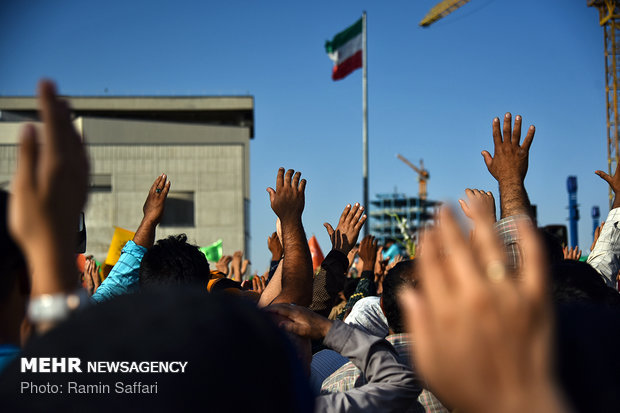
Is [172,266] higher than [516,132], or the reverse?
[516,132]

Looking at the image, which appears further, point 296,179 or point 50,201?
point 296,179

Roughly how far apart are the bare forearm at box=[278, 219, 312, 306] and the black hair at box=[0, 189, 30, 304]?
5.27 ft

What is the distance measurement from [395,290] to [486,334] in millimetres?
2388

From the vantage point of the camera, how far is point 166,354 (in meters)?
0.82

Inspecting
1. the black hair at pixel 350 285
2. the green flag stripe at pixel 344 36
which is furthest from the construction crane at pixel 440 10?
the black hair at pixel 350 285

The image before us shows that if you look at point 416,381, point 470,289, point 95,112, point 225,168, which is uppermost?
point 95,112

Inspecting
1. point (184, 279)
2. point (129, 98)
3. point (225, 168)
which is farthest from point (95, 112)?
point (184, 279)

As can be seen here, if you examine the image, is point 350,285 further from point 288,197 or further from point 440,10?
point 440,10

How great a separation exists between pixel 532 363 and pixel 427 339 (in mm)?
149

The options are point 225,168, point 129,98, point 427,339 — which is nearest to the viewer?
point 427,339

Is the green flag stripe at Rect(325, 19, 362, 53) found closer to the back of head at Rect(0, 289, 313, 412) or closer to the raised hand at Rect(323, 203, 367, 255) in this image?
the raised hand at Rect(323, 203, 367, 255)

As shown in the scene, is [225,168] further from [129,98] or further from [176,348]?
[176,348]

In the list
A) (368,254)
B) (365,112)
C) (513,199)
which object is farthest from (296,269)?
(365,112)

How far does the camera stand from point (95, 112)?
5584 centimetres
